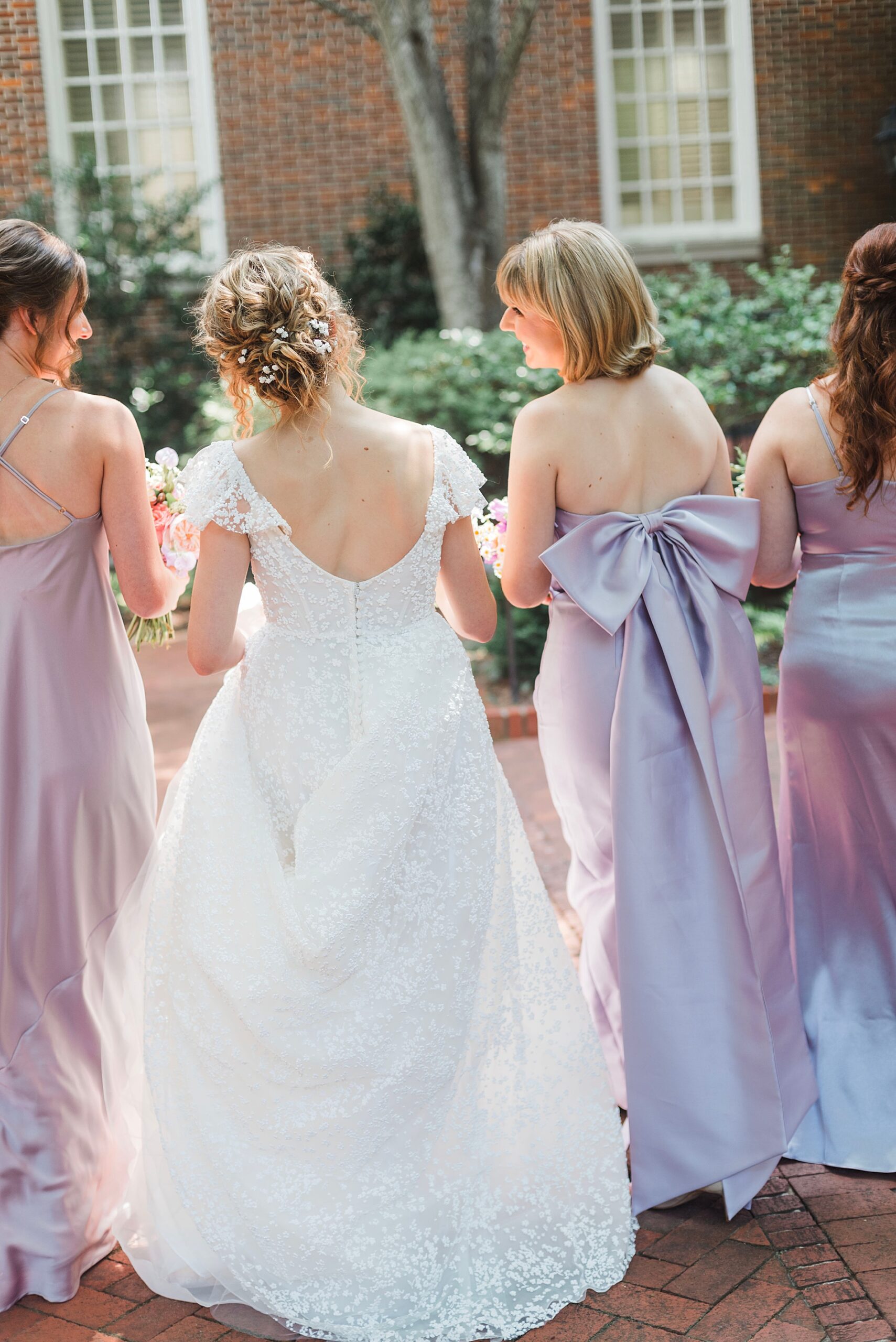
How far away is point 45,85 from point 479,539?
39.2 ft

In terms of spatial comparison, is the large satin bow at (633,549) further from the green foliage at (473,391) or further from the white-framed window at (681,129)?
the white-framed window at (681,129)

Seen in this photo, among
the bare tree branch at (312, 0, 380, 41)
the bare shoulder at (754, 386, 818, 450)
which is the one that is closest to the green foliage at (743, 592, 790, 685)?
the bare shoulder at (754, 386, 818, 450)

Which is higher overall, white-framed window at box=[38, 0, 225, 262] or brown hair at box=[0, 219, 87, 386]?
white-framed window at box=[38, 0, 225, 262]

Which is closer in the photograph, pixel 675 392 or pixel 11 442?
pixel 11 442

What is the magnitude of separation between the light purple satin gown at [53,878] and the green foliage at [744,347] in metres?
6.04

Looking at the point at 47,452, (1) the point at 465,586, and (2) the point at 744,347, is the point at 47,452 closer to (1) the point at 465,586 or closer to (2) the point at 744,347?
(1) the point at 465,586

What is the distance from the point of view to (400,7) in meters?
9.22

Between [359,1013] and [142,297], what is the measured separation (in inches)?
449

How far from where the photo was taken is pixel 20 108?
12703mm

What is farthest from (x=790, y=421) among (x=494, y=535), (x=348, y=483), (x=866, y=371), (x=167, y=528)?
(x=167, y=528)

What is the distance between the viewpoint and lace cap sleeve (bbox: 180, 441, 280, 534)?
8.04 feet

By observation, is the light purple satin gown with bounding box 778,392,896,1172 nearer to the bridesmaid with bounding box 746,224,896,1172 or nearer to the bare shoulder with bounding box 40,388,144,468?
the bridesmaid with bounding box 746,224,896,1172

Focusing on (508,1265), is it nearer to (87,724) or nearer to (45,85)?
(87,724)

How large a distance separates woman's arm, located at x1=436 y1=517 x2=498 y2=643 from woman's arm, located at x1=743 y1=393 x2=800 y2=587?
668 millimetres
